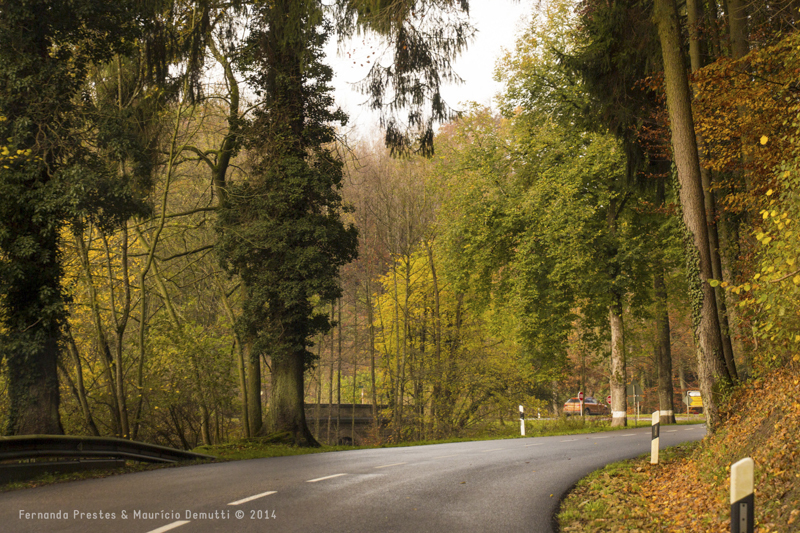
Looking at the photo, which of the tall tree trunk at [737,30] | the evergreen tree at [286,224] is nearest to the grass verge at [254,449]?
the evergreen tree at [286,224]

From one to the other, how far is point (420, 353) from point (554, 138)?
38.6ft

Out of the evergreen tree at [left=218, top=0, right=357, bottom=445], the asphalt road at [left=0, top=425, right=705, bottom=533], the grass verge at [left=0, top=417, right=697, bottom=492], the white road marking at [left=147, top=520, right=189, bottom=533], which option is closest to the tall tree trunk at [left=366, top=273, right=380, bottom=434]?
the grass verge at [left=0, top=417, right=697, bottom=492]

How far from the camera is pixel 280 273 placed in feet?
64.5

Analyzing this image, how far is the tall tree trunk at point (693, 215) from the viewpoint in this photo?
1126 centimetres

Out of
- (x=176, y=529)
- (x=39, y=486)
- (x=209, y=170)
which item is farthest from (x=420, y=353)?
(x=176, y=529)

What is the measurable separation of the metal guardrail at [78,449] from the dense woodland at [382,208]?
2226 mm

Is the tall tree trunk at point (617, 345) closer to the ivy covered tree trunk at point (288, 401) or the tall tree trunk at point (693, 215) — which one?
the ivy covered tree trunk at point (288, 401)

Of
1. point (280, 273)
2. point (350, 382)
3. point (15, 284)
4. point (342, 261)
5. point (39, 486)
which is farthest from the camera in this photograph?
point (350, 382)

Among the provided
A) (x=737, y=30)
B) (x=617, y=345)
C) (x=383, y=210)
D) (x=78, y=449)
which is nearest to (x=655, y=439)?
(x=737, y=30)

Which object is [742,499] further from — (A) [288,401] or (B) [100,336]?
(A) [288,401]

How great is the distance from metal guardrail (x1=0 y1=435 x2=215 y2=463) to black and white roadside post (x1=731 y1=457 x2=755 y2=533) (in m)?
Result: 9.28

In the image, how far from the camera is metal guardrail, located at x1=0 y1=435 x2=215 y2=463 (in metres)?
9.41

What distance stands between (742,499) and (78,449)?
33.3ft

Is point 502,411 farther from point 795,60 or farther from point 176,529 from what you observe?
point 176,529
